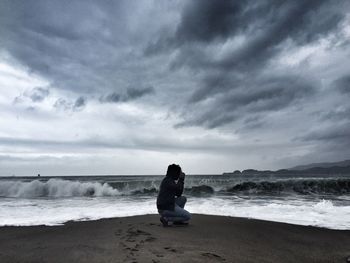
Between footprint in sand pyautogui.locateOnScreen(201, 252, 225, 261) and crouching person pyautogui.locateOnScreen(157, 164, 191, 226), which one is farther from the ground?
crouching person pyautogui.locateOnScreen(157, 164, 191, 226)

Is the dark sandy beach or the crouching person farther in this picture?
the crouching person

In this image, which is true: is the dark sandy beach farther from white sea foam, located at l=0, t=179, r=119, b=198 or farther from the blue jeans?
white sea foam, located at l=0, t=179, r=119, b=198

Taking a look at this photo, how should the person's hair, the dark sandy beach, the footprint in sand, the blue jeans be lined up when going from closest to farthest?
the footprint in sand → the dark sandy beach → the person's hair → the blue jeans

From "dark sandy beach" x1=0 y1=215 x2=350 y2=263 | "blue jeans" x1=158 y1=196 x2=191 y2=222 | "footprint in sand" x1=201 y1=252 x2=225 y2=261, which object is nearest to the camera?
"footprint in sand" x1=201 y1=252 x2=225 y2=261

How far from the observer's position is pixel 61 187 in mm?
26219

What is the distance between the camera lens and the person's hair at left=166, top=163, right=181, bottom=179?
7.79 m

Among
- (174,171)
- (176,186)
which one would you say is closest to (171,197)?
(176,186)

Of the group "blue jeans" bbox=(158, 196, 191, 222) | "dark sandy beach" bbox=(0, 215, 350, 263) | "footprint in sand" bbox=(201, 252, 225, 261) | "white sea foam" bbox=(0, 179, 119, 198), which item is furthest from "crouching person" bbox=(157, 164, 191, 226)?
"white sea foam" bbox=(0, 179, 119, 198)

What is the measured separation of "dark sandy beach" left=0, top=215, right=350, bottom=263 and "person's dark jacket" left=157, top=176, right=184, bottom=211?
547 millimetres

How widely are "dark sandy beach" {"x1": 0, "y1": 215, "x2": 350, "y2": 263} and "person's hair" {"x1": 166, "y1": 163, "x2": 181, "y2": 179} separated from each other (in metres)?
1.30

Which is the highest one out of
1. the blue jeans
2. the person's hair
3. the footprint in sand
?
the person's hair

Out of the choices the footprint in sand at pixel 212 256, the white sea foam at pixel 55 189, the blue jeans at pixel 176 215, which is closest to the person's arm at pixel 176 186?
the blue jeans at pixel 176 215

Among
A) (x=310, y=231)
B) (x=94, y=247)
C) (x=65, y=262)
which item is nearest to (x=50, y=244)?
(x=94, y=247)

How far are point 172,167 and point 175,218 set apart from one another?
54.3 inches
